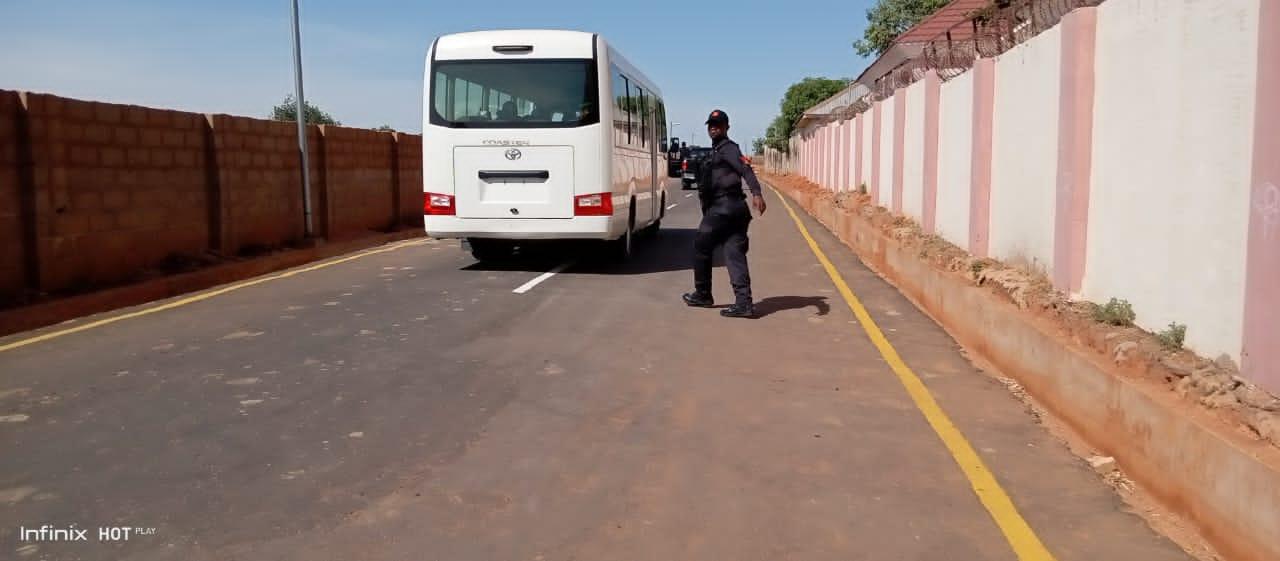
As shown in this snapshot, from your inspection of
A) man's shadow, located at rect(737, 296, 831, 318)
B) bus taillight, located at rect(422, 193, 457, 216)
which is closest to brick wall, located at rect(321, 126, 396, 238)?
bus taillight, located at rect(422, 193, 457, 216)

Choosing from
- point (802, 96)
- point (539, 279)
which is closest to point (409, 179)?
point (539, 279)

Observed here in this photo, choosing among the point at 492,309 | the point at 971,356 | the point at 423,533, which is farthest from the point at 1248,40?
the point at 492,309

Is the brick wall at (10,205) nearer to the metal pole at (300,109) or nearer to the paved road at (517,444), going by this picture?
the paved road at (517,444)

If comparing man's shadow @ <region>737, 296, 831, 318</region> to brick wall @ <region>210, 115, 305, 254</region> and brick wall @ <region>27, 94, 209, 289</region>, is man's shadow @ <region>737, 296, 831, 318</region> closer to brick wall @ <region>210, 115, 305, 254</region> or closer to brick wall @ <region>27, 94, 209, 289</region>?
brick wall @ <region>27, 94, 209, 289</region>

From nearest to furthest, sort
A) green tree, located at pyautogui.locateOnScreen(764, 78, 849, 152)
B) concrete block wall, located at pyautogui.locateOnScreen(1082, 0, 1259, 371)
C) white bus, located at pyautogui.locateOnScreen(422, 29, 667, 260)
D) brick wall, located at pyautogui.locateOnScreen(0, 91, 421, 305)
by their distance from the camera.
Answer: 1. concrete block wall, located at pyautogui.locateOnScreen(1082, 0, 1259, 371)
2. brick wall, located at pyautogui.locateOnScreen(0, 91, 421, 305)
3. white bus, located at pyautogui.locateOnScreen(422, 29, 667, 260)
4. green tree, located at pyautogui.locateOnScreen(764, 78, 849, 152)

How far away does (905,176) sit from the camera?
638 inches

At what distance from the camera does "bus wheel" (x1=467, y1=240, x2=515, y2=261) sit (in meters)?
14.8

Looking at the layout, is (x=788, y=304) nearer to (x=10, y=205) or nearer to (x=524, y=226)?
(x=524, y=226)

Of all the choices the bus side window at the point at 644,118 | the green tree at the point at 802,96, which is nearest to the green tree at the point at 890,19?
the green tree at the point at 802,96

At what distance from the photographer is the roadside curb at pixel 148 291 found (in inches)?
355

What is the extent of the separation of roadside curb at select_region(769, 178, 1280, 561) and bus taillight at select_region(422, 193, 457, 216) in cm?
687

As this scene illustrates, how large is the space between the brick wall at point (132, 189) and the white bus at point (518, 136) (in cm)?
289

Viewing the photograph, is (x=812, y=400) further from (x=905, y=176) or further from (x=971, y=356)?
(x=905, y=176)

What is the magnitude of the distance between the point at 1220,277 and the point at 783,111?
123523 mm
